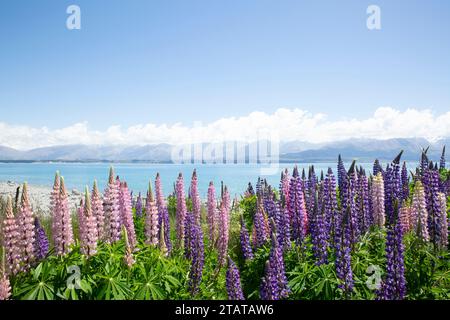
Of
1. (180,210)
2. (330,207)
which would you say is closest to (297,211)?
(330,207)

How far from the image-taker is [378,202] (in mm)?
7086

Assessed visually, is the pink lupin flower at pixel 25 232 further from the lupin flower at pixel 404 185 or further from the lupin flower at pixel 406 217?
the lupin flower at pixel 404 185

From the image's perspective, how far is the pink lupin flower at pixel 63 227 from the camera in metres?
4.66

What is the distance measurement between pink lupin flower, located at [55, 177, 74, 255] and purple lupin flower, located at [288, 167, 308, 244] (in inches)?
132

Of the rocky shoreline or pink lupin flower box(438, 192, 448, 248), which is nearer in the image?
pink lupin flower box(438, 192, 448, 248)

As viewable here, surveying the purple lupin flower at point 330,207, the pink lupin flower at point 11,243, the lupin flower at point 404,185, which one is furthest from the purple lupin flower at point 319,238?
the lupin flower at point 404,185

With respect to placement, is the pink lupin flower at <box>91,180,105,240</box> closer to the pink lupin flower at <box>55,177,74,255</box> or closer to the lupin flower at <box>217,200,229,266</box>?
the pink lupin flower at <box>55,177,74,255</box>

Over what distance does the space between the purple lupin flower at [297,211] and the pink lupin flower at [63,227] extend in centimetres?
334

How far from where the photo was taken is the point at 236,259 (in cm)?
741

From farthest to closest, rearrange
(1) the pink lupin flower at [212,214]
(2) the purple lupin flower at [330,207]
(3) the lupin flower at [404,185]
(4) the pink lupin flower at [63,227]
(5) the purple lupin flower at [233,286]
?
(3) the lupin flower at [404,185] < (1) the pink lupin flower at [212,214] < (2) the purple lupin flower at [330,207] < (4) the pink lupin flower at [63,227] < (5) the purple lupin flower at [233,286]

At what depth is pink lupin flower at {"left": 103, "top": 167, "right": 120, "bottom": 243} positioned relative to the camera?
17.3 feet

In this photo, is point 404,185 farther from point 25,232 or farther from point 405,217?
point 25,232

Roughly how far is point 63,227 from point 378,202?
216 inches

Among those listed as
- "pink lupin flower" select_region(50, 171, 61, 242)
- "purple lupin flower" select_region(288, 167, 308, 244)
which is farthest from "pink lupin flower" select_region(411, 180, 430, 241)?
"pink lupin flower" select_region(50, 171, 61, 242)
